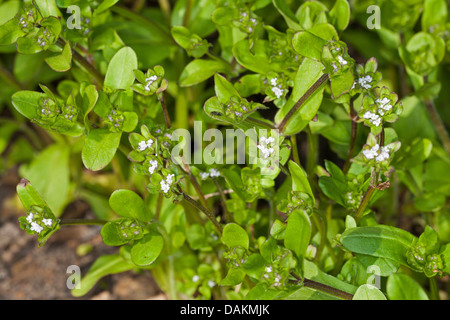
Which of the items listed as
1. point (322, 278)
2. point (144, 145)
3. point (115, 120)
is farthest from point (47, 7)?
point (322, 278)

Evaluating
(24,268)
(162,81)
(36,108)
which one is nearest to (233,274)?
(162,81)

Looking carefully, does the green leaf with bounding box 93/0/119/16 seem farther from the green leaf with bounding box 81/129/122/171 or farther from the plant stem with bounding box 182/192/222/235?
the plant stem with bounding box 182/192/222/235

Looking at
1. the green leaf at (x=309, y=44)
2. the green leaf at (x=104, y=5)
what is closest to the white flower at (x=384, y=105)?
the green leaf at (x=309, y=44)

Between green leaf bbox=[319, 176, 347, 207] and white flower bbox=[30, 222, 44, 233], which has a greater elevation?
green leaf bbox=[319, 176, 347, 207]

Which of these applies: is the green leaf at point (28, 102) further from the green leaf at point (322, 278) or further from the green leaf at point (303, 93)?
the green leaf at point (322, 278)

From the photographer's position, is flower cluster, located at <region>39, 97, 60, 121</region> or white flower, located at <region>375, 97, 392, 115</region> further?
flower cluster, located at <region>39, 97, 60, 121</region>

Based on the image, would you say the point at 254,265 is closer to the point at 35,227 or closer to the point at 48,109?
the point at 35,227

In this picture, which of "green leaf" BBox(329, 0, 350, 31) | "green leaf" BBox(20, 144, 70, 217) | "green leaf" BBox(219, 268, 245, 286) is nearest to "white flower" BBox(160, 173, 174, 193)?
"green leaf" BBox(219, 268, 245, 286)
